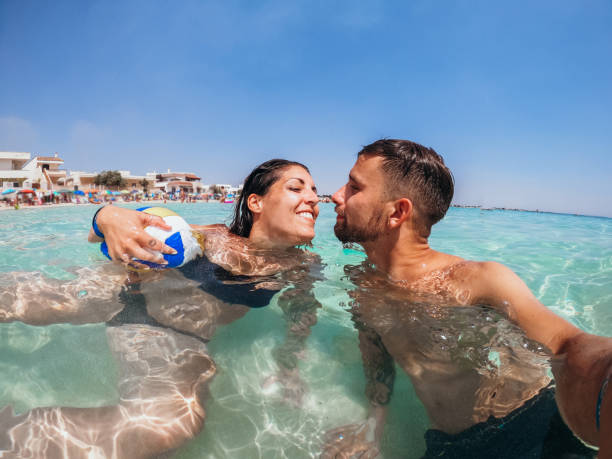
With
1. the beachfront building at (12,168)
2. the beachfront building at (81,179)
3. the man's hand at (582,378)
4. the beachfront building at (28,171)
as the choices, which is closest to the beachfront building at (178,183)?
the beachfront building at (81,179)

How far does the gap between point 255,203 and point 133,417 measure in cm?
252

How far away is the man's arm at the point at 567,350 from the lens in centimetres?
136

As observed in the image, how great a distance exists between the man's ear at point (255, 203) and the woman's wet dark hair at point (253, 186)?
0.06 metres

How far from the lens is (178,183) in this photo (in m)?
60.1

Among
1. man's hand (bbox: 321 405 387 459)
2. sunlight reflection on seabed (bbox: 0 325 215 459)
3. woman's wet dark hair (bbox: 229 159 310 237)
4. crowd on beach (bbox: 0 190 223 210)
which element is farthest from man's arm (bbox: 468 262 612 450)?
crowd on beach (bbox: 0 190 223 210)

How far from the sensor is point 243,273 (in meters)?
3.41

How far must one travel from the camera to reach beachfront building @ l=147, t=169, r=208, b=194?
207ft

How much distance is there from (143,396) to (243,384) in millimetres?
751

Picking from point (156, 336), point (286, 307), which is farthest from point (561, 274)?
point (156, 336)

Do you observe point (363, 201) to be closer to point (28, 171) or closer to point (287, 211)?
point (287, 211)

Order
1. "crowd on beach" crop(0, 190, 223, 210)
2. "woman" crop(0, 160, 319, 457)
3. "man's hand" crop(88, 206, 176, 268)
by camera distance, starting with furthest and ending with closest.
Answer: "crowd on beach" crop(0, 190, 223, 210) → "man's hand" crop(88, 206, 176, 268) → "woman" crop(0, 160, 319, 457)

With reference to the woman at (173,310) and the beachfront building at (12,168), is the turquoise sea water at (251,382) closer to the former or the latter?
the woman at (173,310)

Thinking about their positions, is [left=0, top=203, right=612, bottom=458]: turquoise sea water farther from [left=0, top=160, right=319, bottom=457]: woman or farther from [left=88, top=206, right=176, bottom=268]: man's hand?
[left=88, top=206, right=176, bottom=268]: man's hand

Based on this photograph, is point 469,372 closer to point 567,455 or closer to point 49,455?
point 567,455
